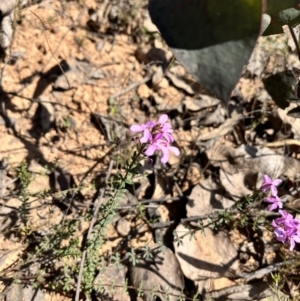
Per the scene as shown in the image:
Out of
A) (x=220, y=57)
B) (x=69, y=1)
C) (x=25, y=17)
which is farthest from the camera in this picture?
(x=69, y=1)

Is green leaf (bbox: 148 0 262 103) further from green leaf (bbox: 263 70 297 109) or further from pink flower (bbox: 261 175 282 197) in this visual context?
pink flower (bbox: 261 175 282 197)

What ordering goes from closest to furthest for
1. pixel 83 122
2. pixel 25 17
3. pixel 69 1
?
pixel 83 122, pixel 25 17, pixel 69 1

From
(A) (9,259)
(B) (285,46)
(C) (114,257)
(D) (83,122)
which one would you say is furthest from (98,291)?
(B) (285,46)

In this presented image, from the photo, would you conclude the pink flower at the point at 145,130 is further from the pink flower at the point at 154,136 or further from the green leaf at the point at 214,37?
the green leaf at the point at 214,37

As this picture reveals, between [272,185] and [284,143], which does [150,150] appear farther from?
[284,143]

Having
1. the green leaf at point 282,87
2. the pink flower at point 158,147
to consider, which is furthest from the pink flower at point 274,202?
the pink flower at point 158,147

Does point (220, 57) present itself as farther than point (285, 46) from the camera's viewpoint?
No

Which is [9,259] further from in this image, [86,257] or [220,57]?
[220,57]
